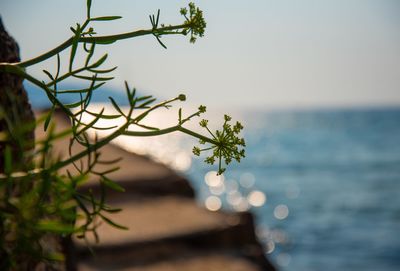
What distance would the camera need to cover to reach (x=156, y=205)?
598cm

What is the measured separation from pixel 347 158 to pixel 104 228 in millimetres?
35304

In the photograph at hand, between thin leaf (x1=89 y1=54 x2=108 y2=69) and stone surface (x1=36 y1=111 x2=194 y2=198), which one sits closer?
thin leaf (x1=89 y1=54 x2=108 y2=69)

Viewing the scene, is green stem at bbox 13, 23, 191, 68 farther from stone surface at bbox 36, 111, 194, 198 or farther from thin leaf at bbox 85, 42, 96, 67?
stone surface at bbox 36, 111, 194, 198

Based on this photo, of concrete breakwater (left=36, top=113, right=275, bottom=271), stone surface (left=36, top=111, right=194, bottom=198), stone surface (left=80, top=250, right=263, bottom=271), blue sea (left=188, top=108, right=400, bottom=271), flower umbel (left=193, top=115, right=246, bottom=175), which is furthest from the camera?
blue sea (left=188, top=108, right=400, bottom=271)

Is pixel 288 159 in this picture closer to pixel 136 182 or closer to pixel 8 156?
pixel 136 182

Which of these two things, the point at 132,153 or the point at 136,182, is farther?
the point at 132,153

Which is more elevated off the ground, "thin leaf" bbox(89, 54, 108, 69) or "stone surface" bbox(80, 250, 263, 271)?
"stone surface" bbox(80, 250, 263, 271)

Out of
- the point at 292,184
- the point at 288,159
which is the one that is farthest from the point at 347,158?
the point at 292,184

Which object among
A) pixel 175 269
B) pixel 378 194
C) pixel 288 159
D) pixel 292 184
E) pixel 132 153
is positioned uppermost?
pixel 288 159

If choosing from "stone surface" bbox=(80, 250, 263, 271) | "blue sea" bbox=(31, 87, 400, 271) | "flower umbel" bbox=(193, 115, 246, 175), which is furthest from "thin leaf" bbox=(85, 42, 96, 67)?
"blue sea" bbox=(31, 87, 400, 271)

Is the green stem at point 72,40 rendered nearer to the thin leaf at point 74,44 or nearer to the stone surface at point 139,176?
the thin leaf at point 74,44

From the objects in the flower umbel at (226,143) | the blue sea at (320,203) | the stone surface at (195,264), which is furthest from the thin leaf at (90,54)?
the blue sea at (320,203)

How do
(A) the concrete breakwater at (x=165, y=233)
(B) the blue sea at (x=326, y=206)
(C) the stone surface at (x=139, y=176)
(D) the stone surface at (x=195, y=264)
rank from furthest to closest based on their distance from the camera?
(B) the blue sea at (x=326, y=206) < (C) the stone surface at (x=139, y=176) < (A) the concrete breakwater at (x=165, y=233) < (D) the stone surface at (x=195, y=264)

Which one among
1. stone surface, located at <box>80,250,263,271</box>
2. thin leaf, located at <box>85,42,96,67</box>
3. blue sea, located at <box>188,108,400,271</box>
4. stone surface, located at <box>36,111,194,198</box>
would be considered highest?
blue sea, located at <box>188,108,400,271</box>
